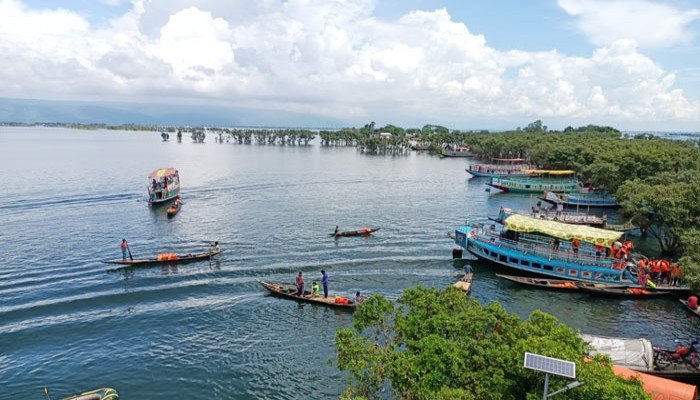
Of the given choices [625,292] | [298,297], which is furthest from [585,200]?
[298,297]

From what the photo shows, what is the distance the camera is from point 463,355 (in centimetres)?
1653

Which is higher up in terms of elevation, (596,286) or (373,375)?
(373,375)

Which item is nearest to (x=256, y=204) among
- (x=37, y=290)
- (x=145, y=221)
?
(x=145, y=221)

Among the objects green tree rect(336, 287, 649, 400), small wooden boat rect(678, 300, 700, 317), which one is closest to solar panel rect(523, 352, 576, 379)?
green tree rect(336, 287, 649, 400)

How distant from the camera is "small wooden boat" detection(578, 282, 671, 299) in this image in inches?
1501

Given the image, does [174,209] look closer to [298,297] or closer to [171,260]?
[171,260]

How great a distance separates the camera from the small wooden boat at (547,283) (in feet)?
130

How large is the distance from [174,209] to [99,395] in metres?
44.9

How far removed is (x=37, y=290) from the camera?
36.9m

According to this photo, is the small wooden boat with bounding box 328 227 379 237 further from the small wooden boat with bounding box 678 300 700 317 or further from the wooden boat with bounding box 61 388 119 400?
the wooden boat with bounding box 61 388 119 400

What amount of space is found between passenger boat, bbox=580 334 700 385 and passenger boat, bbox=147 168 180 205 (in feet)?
207

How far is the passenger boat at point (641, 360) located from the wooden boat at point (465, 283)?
12.0 m

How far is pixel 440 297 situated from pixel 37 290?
110 ft

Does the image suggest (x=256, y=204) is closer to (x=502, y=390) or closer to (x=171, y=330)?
(x=171, y=330)
